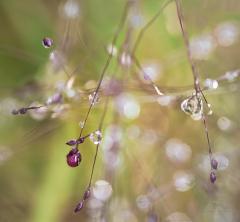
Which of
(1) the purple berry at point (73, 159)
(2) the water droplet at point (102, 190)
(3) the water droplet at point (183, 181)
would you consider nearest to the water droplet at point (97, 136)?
(1) the purple berry at point (73, 159)

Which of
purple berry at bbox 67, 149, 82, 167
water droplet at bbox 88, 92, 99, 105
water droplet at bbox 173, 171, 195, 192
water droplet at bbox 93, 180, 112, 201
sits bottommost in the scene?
purple berry at bbox 67, 149, 82, 167

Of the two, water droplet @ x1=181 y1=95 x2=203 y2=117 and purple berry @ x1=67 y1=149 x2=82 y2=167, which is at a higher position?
water droplet @ x1=181 y1=95 x2=203 y2=117

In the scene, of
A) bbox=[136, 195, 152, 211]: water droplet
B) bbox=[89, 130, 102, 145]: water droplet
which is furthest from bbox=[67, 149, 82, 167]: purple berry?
bbox=[136, 195, 152, 211]: water droplet

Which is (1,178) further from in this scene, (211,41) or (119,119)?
(211,41)

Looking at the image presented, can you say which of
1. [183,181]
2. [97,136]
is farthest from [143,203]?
[97,136]

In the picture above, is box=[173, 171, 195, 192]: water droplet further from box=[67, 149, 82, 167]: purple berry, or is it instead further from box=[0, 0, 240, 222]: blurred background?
box=[67, 149, 82, 167]: purple berry

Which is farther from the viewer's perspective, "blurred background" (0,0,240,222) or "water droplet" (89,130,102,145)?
"blurred background" (0,0,240,222)

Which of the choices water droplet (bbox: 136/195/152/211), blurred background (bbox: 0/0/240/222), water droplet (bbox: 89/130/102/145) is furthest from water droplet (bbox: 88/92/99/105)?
water droplet (bbox: 136/195/152/211)

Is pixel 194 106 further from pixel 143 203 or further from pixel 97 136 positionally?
pixel 143 203

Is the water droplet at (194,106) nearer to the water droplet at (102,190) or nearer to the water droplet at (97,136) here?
the water droplet at (97,136)
